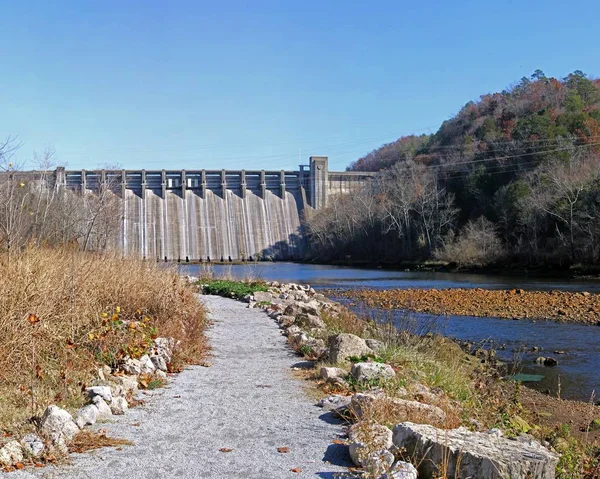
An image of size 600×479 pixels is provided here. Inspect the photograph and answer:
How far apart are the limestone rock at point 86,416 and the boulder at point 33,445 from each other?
26.2 inches

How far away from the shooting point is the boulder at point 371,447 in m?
5.00

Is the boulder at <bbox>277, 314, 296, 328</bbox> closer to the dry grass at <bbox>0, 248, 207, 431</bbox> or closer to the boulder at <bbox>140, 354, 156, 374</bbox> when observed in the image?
the dry grass at <bbox>0, 248, 207, 431</bbox>

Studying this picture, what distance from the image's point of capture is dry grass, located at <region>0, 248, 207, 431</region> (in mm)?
6742

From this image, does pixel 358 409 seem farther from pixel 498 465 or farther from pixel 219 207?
pixel 219 207

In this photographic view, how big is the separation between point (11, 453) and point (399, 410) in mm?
3372

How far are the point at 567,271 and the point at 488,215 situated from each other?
1432 centimetres

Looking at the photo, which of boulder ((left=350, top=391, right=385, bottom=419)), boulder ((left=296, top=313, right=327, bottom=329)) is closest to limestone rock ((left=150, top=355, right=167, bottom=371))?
boulder ((left=350, top=391, right=385, bottom=419))

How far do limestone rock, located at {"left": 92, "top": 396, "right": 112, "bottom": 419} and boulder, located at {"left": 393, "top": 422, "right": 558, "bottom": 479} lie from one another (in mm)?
2933

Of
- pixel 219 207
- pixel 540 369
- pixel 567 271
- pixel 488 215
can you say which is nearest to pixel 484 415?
pixel 540 369

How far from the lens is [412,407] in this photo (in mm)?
6422

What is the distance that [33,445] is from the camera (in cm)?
529

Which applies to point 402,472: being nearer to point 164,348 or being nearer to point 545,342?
point 164,348

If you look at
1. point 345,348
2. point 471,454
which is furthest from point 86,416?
point 345,348

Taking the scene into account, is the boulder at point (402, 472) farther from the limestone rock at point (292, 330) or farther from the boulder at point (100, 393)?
the limestone rock at point (292, 330)
